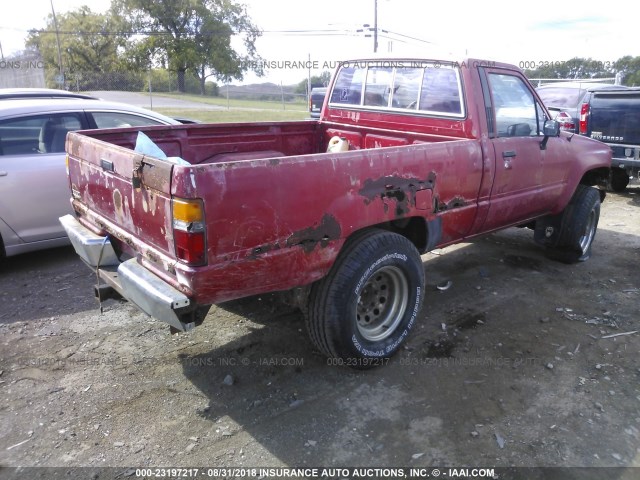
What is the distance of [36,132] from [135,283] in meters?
3.18

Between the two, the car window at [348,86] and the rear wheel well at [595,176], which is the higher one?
the car window at [348,86]

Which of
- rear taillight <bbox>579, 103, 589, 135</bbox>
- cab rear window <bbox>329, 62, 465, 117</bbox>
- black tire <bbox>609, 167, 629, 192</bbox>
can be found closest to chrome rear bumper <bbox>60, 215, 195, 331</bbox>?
cab rear window <bbox>329, 62, 465, 117</bbox>

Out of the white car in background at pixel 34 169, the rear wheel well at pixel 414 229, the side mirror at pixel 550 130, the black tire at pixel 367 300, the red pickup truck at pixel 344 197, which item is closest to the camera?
the red pickup truck at pixel 344 197

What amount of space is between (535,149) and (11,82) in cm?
2319

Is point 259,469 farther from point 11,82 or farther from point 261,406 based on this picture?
point 11,82

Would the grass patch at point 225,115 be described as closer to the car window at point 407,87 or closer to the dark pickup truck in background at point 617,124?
the dark pickup truck in background at point 617,124

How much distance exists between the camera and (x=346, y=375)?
132 inches

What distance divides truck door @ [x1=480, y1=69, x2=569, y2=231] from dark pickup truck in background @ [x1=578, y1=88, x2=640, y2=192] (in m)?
3.95

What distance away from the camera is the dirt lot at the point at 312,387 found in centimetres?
269

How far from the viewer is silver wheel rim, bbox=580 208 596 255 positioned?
534cm

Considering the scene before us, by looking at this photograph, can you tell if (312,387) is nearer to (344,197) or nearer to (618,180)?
(344,197)

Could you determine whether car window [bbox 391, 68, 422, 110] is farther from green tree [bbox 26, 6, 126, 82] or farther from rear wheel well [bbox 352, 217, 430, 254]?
green tree [bbox 26, 6, 126, 82]

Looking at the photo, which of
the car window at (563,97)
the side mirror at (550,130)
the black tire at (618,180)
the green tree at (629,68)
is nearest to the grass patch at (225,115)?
the car window at (563,97)

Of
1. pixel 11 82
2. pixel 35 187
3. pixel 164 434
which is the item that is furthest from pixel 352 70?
pixel 11 82
